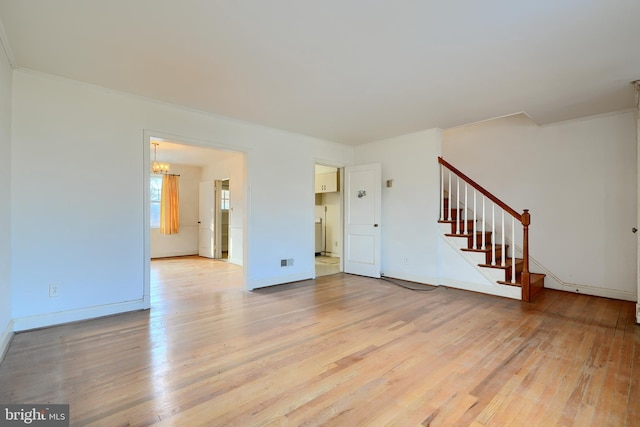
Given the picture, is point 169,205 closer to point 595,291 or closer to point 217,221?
point 217,221

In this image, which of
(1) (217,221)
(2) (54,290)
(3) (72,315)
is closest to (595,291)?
(3) (72,315)

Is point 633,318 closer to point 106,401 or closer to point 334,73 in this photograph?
point 334,73

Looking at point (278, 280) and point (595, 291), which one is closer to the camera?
point (595, 291)

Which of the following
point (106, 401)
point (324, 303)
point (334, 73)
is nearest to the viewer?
point (106, 401)

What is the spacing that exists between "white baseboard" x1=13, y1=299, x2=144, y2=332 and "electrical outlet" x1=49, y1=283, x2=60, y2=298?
18 centimetres

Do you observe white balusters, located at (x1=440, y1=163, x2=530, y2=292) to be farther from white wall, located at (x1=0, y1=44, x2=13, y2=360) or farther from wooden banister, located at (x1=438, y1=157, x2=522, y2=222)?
white wall, located at (x1=0, y1=44, x2=13, y2=360)

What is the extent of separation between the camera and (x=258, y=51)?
2449 mm

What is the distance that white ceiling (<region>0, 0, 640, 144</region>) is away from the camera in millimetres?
1970

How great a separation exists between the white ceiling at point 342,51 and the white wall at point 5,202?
283 millimetres

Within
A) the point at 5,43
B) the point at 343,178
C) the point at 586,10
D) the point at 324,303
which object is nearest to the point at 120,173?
the point at 5,43

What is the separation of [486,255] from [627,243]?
1.73 meters

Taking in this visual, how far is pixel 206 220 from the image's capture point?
7797 mm

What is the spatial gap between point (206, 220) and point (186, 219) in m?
0.73

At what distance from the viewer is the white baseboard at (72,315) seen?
2777 mm
